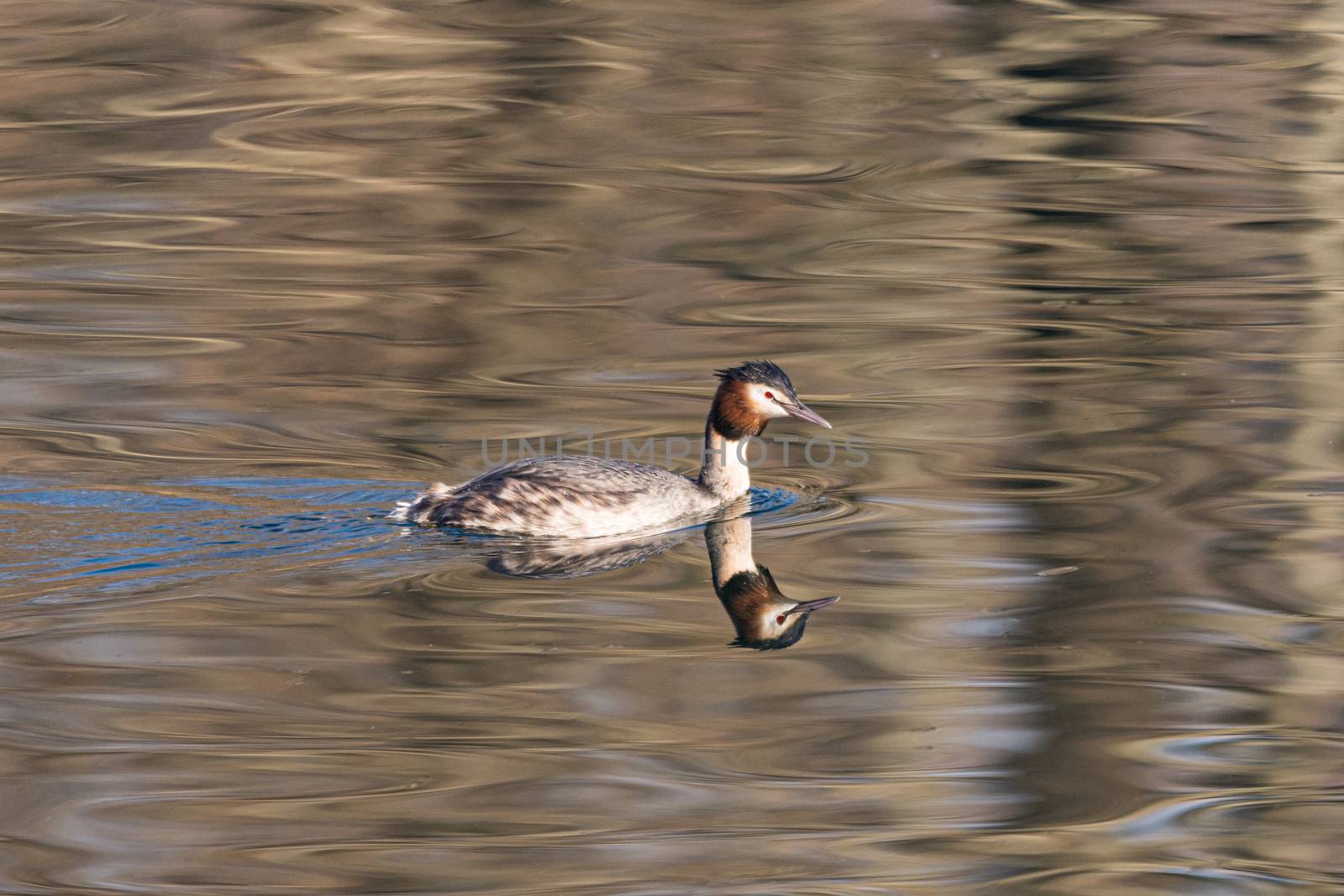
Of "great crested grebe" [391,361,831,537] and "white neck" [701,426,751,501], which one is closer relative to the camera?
"great crested grebe" [391,361,831,537]

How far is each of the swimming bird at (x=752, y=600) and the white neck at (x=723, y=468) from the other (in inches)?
18.7

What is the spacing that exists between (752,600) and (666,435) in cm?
264

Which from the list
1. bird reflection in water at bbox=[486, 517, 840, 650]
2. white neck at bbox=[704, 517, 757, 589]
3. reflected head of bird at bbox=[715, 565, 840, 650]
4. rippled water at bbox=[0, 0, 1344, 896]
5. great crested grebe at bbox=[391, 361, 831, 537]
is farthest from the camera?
great crested grebe at bbox=[391, 361, 831, 537]

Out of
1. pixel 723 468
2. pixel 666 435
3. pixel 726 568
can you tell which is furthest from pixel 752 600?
pixel 666 435

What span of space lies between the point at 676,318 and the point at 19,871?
7517 millimetres

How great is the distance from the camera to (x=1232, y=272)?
13016mm

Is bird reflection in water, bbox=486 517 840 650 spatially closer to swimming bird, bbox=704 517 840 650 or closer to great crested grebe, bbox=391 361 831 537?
swimming bird, bbox=704 517 840 650

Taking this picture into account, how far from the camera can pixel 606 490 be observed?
837 cm

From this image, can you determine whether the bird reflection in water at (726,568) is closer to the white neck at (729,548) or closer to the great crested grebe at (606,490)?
the white neck at (729,548)

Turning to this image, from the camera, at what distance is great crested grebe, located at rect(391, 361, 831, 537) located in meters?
8.26

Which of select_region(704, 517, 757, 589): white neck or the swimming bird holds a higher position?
the swimming bird

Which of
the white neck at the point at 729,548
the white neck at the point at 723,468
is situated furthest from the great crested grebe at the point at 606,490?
the white neck at the point at 729,548

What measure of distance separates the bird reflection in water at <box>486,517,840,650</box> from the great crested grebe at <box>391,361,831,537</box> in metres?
0.10

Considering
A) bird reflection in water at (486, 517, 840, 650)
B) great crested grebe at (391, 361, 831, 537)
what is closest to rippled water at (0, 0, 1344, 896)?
bird reflection in water at (486, 517, 840, 650)
